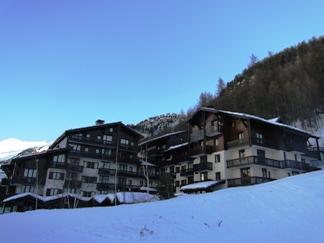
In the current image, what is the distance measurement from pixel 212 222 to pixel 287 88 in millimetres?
73263

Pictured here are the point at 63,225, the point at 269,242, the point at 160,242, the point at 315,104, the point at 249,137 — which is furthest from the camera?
the point at 315,104

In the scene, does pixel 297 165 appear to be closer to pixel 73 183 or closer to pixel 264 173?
pixel 264 173

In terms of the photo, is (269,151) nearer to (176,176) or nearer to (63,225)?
(176,176)

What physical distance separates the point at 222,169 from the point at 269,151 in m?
7.51

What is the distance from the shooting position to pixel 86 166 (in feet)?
202

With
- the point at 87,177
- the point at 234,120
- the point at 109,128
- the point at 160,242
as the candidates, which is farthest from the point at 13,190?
the point at 160,242

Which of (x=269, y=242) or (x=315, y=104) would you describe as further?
(x=315, y=104)

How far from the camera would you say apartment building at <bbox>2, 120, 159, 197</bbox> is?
57.3 m

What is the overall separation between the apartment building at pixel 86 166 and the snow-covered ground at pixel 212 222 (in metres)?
32.5

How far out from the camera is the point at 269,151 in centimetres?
5375

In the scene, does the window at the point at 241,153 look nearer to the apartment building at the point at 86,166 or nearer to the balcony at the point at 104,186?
the apartment building at the point at 86,166

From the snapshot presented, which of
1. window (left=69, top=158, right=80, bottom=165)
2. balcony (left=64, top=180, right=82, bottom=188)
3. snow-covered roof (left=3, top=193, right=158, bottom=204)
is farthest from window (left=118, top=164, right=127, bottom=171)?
snow-covered roof (left=3, top=193, right=158, bottom=204)

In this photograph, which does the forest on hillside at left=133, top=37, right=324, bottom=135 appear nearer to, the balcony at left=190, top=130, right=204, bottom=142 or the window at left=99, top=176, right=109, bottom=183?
the balcony at left=190, top=130, right=204, bottom=142

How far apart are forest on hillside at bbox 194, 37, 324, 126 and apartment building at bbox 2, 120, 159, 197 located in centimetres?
3437
